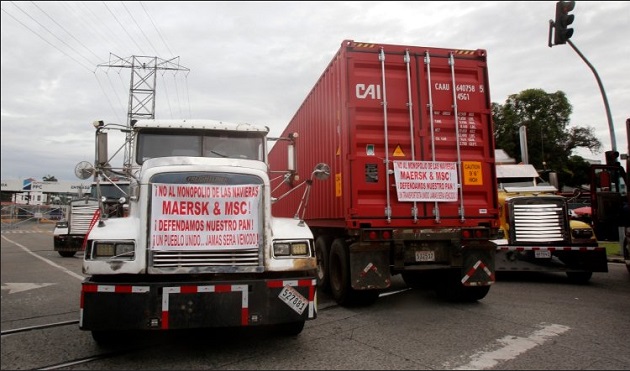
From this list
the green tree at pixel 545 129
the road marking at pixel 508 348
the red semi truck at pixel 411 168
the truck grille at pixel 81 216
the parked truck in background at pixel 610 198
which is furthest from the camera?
the green tree at pixel 545 129

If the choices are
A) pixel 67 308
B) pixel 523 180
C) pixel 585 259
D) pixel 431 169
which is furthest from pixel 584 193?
pixel 67 308

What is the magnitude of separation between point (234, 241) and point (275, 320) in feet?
2.83

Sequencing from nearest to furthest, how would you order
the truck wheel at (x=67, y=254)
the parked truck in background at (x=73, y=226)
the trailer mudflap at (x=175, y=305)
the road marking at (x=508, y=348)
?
the trailer mudflap at (x=175, y=305) < the road marking at (x=508, y=348) < the parked truck in background at (x=73, y=226) < the truck wheel at (x=67, y=254)

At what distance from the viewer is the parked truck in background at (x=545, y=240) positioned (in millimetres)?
8734

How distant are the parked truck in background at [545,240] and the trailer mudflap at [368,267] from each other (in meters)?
3.48

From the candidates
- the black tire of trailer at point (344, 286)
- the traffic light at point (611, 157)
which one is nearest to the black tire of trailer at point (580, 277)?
the traffic light at point (611, 157)

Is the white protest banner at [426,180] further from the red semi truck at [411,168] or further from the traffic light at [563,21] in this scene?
the traffic light at [563,21]

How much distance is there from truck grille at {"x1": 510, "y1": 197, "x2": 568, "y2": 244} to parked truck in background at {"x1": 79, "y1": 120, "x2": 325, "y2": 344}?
235 inches

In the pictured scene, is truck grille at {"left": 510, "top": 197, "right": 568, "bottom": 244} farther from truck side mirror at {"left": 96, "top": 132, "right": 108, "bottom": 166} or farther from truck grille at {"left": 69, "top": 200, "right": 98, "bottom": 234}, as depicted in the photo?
truck grille at {"left": 69, "top": 200, "right": 98, "bottom": 234}

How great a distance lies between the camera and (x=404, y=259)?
6.46 meters

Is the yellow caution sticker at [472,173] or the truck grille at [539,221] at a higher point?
the yellow caution sticker at [472,173]

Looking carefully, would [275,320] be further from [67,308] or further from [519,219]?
[519,219]

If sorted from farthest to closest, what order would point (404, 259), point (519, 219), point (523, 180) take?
1. point (523, 180)
2. point (519, 219)
3. point (404, 259)

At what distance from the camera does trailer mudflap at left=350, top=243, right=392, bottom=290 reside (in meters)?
6.31
